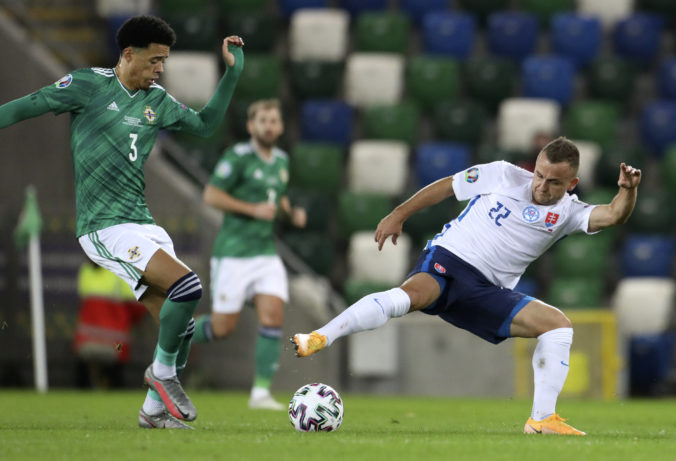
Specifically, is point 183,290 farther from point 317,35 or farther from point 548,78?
point 548,78

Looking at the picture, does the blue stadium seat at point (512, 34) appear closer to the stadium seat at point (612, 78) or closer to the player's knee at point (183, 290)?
the stadium seat at point (612, 78)

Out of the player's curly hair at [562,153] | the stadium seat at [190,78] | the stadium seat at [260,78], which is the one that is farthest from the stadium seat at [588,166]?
the player's curly hair at [562,153]

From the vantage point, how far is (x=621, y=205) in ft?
21.8

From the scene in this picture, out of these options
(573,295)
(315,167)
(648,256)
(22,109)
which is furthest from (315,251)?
(22,109)

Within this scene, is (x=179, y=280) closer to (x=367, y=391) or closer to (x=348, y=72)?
(x=367, y=391)

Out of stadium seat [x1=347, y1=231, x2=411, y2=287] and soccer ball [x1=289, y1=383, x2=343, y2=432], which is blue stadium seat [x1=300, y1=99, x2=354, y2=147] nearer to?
stadium seat [x1=347, y1=231, x2=411, y2=287]

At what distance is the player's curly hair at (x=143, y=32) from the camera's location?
264 inches

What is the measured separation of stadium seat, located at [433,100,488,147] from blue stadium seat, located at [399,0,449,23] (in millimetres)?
1947

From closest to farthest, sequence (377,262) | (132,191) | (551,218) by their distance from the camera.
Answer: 1. (132,191)
2. (551,218)
3. (377,262)

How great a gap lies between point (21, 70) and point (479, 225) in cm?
842

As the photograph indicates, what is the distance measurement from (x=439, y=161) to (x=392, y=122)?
96 cm

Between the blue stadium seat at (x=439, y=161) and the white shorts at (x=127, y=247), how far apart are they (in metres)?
8.02

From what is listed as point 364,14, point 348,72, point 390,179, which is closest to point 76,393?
point 390,179

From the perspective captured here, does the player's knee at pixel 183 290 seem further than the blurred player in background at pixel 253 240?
No
